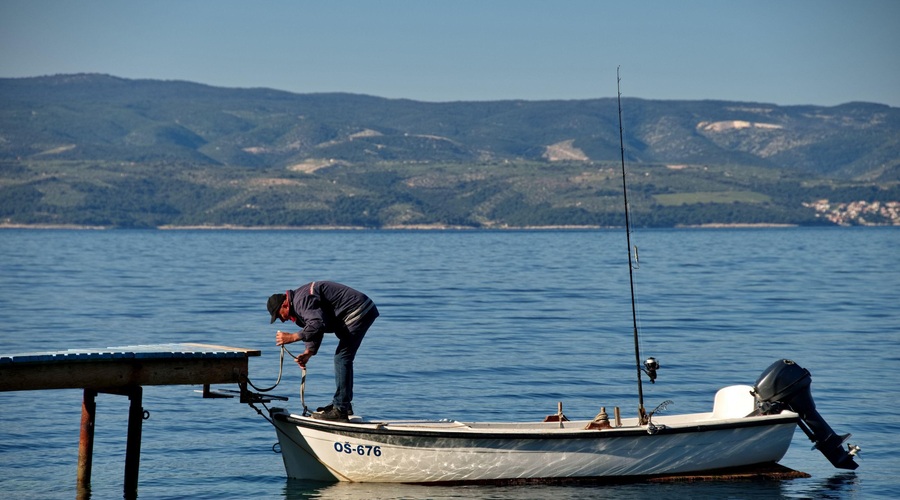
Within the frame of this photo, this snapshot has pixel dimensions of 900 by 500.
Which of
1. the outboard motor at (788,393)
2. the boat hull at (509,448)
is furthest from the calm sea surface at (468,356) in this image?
the outboard motor at (788,393)

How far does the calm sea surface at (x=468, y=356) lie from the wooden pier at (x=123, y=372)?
1.03 metres

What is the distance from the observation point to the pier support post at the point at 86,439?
15.4 metres

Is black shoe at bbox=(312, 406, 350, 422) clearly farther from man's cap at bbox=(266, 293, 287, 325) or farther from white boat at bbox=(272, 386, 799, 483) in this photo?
man's cap at bbox=(266, 293, 287, 325)

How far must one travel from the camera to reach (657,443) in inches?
621

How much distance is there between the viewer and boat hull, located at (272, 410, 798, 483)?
15.4 metres

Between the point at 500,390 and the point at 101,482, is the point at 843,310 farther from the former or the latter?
the point at 101,482

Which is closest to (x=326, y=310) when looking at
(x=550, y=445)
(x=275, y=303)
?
(x=275, y=303)

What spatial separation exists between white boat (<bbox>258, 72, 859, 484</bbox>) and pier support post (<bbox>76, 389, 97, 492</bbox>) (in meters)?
2.36

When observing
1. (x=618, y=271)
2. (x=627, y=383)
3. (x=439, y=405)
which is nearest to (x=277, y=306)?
(x=439, y=405)

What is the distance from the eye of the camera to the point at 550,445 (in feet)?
51.0

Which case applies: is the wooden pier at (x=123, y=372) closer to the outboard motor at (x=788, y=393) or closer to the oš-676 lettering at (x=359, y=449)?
the oš-676 lettering at (x=359, y=449)

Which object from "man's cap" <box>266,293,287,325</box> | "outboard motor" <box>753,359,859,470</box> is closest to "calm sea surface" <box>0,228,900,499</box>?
"outboard motor" <box>753,359,859,470</box>

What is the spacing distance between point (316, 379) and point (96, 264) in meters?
66.6

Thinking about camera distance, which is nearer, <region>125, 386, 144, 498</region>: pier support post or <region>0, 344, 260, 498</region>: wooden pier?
<region>0, 344, 260, 498</region>: wooden pier
